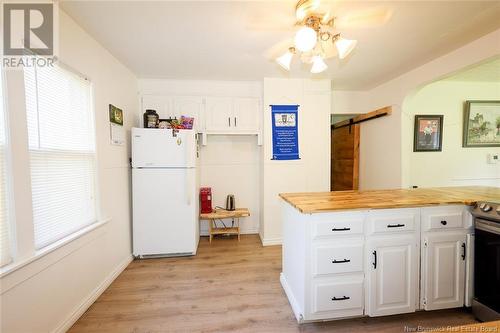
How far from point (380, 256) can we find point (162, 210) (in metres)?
2.42

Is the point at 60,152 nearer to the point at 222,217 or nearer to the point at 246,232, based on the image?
the point at 222,217

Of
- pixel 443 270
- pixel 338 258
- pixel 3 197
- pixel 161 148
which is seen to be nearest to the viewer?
pixel 3 197

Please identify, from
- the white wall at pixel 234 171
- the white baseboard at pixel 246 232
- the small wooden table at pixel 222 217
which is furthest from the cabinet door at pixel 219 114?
the white baseboard at pixel 246 232

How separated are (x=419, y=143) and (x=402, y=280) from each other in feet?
7.66

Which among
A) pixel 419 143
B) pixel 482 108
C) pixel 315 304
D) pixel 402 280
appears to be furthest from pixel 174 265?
pixel 482 108

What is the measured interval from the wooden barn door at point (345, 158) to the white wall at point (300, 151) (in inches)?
39.8

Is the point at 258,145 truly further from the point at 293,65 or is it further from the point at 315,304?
the point at 315,304

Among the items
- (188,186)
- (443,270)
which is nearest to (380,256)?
(443,270)

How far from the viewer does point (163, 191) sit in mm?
2801

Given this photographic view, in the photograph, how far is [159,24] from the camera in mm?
1899

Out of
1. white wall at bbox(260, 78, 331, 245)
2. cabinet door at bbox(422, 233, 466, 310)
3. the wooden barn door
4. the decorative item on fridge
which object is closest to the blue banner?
white wall at bbox(260, 78, 331, 245)

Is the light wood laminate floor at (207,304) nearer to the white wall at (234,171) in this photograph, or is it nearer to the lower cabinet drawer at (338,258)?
the lower cabinet drawer at (338,258)

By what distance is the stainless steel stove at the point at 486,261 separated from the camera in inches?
62.9

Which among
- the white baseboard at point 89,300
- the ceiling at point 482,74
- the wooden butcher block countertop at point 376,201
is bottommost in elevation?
the white baseboard at point 89,300
